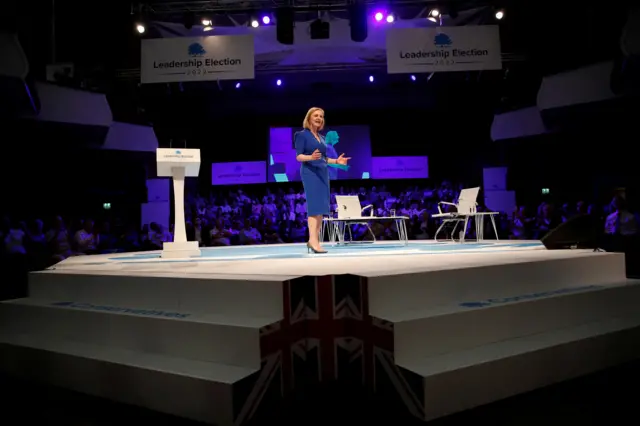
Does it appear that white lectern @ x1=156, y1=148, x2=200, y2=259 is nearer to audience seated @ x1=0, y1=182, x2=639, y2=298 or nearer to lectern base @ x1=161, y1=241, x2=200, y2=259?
lectern base @ x1=161, y1=241, x2=200, y2=259

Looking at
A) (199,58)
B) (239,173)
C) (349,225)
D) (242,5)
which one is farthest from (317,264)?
(239,173)

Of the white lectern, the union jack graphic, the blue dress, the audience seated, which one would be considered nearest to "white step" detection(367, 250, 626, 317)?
the union jack graphic

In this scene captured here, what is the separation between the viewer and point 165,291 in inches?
118

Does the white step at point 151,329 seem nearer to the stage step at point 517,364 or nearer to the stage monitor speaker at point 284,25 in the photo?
the stage step at point 517,364

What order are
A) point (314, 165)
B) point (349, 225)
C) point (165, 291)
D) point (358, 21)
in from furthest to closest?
1. point (358, 21)
2. point (349, 225)
3. point (314, 165)
4. point (165, 291)

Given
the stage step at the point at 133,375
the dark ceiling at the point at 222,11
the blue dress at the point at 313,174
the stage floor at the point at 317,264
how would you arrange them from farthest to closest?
the dark ceiling at the point at 222,11
the blue dress at the point at 313,174
the stage floor at the point at 317,264
the stage step at the point at 133,375

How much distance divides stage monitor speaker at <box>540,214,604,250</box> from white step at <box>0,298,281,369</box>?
3.38 meters

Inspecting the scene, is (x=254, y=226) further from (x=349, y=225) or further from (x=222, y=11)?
(x=222, y=11)

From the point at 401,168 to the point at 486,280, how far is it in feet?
36.8

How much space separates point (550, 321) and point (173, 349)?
239 cm

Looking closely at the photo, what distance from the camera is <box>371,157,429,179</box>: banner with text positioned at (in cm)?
1405

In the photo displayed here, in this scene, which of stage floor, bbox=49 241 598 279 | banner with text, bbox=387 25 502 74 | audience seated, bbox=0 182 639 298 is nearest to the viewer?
stage floor, bbox=49 241 598 279

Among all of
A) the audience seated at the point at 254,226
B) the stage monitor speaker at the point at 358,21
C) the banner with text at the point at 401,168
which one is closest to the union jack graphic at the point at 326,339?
the audience seated at the point at 254,226

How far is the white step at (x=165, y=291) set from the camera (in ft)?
8.64
